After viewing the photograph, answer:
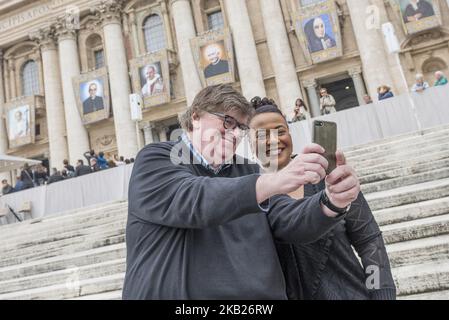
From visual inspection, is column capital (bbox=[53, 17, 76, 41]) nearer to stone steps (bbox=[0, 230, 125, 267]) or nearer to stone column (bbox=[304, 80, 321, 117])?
stone column (bbox=[304, 80, 321, 117])

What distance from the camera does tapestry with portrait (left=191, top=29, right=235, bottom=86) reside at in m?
17.1

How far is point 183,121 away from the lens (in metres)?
1.43

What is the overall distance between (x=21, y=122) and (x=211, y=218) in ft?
74.9

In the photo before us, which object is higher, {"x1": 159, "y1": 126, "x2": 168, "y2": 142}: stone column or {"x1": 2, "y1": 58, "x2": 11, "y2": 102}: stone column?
{"x1": 2, "y1": 58, "x2": 11, "y2": 102}: stone column

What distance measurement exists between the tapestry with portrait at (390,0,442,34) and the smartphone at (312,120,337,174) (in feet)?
55.2

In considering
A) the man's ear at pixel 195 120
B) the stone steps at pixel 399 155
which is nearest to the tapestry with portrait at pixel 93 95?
the stone steps at pixel 399 155

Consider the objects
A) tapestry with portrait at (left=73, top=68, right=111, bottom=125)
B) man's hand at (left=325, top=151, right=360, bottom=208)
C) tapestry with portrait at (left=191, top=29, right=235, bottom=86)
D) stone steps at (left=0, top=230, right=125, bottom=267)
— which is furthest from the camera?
tapestry with portrait at (left=73, top=68, right=111, bottom=125)

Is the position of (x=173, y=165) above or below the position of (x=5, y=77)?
below

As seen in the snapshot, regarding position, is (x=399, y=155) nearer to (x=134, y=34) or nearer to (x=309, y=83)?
(x=309, y=83)

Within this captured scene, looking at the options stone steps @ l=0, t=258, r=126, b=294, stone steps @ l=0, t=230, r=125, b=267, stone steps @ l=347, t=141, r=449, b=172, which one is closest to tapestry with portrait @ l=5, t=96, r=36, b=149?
stone steps @ l=0, t=230, r=125, b=267

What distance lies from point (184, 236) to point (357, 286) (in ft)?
2.40

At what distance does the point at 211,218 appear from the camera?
1024 millimetres

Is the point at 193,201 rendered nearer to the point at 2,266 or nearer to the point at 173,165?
the point at 173,165

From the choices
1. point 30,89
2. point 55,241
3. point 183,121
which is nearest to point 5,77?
point 30,89
